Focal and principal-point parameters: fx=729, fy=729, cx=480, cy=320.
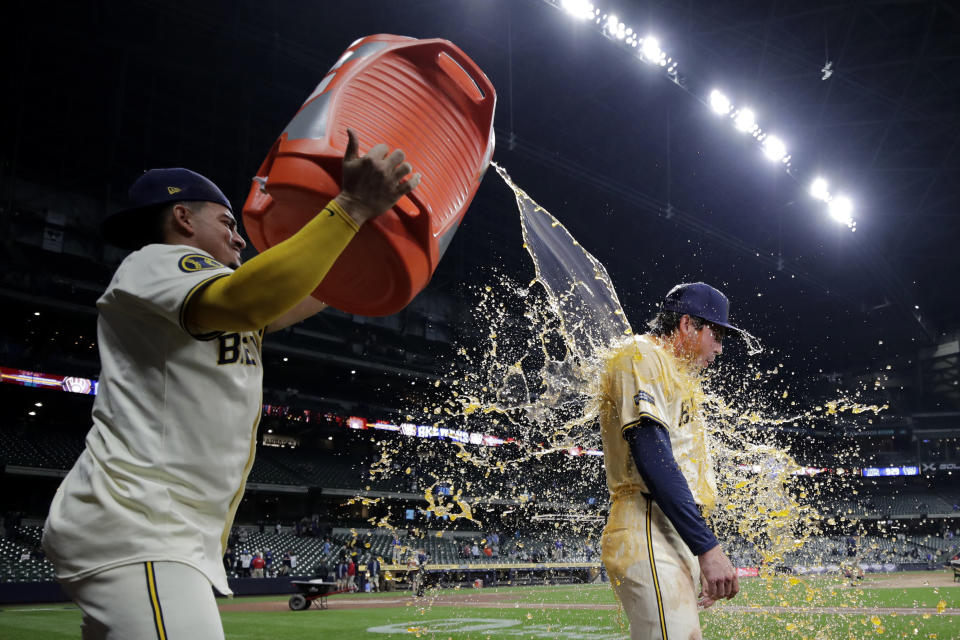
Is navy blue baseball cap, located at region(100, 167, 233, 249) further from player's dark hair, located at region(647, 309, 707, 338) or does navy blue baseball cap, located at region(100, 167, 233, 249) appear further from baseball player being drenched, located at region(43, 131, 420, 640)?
player's dark hair, located at region(647, 309, 707, 338)

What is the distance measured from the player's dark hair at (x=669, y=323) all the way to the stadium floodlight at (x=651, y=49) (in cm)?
1975

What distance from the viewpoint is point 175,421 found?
170 cm

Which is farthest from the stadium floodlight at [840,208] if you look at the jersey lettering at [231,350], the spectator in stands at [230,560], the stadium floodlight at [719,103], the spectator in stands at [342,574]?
the jersey lettering at [231,350]

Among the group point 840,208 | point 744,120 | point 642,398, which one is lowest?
point 642,398

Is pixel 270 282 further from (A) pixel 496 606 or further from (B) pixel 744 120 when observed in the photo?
(B) pixel 744 120

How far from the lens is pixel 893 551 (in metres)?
44.7

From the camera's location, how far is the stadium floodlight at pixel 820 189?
28.2 meters

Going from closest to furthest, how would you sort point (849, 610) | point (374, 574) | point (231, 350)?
point (231, 350), point (849, 610), point (374, 574)

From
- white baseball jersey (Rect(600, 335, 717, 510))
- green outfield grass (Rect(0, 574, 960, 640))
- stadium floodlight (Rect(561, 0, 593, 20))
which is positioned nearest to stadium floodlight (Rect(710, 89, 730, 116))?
stadium floodlight (Rect(561, 0, 593, 20))

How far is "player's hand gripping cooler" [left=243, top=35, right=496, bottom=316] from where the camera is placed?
1951 mm

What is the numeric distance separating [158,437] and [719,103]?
981 inches

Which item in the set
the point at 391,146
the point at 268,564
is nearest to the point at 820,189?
the point at 268,564

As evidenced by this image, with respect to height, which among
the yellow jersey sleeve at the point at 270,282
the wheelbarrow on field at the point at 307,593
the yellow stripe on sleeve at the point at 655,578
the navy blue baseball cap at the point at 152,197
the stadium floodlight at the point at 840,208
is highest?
the stadium floodlight at the point at 840,208

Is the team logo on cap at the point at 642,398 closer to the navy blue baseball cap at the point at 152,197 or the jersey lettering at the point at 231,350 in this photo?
the jersey lettering at the point at 231,350
